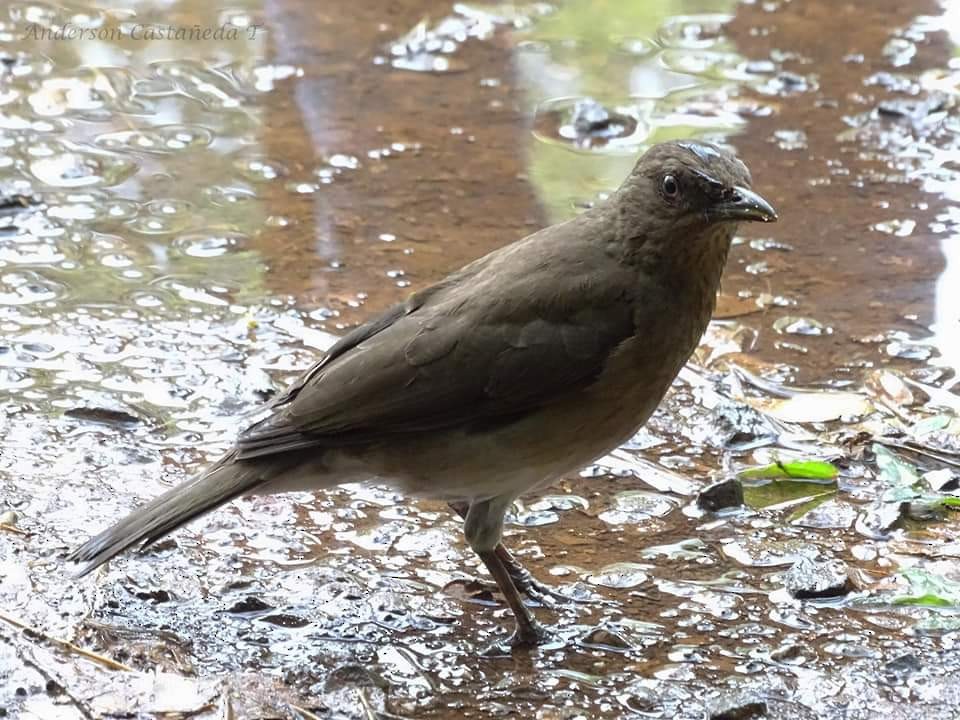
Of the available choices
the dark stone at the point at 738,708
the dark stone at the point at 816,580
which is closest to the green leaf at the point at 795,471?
the dark stone at the point at 816,580

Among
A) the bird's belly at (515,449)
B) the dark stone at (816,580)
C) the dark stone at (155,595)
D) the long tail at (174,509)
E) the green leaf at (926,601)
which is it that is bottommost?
the dark stone at (155,595)

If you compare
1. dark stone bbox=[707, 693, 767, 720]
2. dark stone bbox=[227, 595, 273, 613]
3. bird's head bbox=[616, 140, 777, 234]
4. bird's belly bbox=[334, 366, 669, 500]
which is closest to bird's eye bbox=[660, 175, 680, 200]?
bird's head bbox=[616, 140, 777, 234]

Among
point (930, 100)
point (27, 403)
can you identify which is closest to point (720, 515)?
point (27, 403)

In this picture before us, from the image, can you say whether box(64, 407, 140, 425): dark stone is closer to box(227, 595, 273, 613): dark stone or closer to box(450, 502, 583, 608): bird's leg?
box(227, 595, 273, 613): dark stone

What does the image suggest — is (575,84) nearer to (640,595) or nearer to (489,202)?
(489,202)

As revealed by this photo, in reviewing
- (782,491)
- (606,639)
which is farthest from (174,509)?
(782,491)

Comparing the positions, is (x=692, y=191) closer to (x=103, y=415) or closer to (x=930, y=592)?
(x=930, y=592)

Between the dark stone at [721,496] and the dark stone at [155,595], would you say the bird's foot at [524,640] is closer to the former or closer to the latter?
the dark stone at [721,496]
